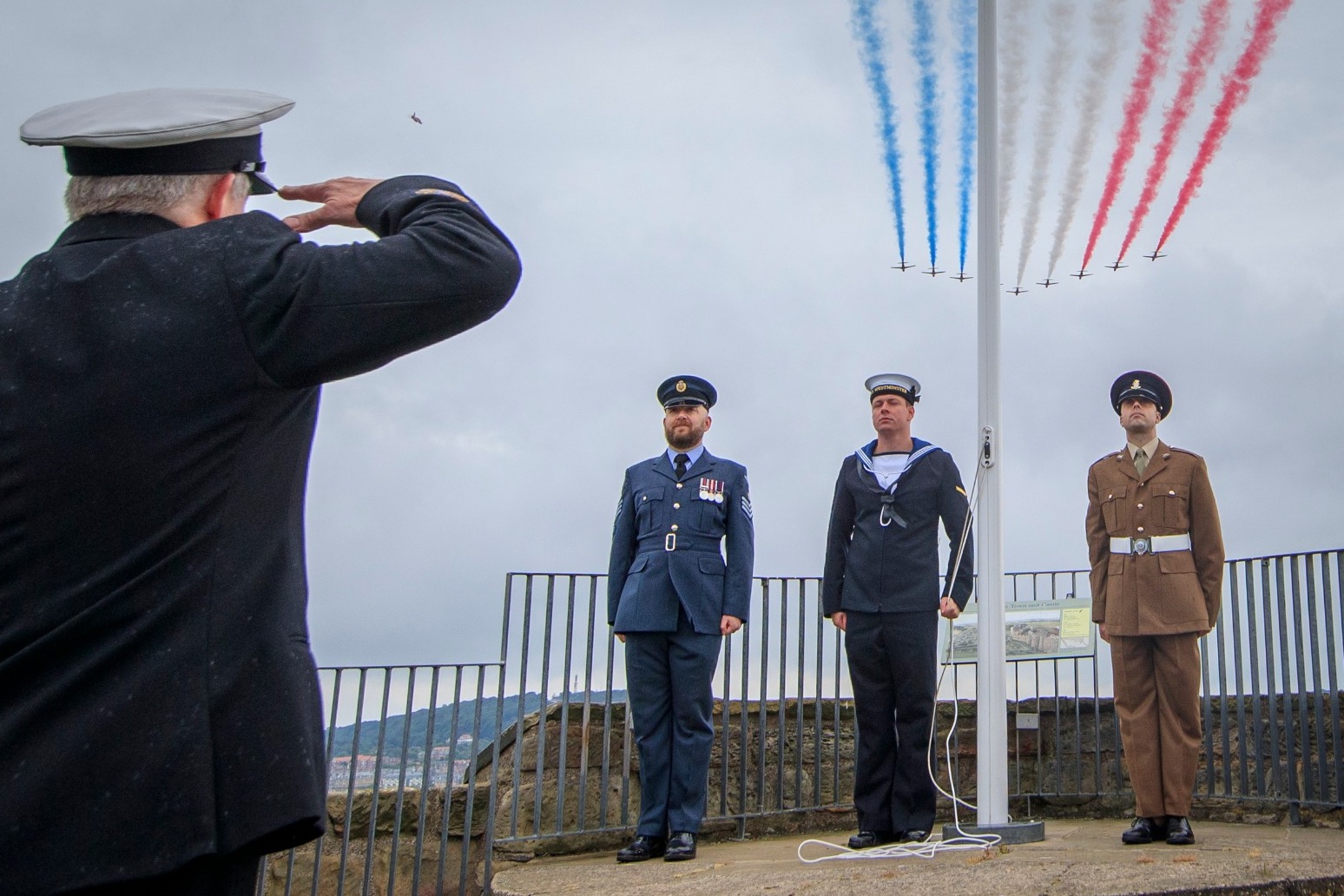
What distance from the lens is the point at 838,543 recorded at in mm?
6605

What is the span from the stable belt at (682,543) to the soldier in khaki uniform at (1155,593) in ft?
6.25

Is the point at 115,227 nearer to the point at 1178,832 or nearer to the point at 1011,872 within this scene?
the point at 1011,872

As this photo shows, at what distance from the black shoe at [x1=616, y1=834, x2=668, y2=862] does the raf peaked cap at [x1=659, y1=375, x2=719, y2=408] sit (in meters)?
2.22

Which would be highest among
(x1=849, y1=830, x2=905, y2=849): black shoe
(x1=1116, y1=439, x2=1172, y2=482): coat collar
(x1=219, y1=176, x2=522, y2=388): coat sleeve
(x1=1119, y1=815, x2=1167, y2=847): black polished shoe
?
(x1=1116, y1=439, x2=1172, y2=482): coat collar

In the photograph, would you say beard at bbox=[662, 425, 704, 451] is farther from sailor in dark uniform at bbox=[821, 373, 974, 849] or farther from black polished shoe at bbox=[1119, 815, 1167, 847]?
black polished shoe at bbox=[1119, 815, 1167, 847]

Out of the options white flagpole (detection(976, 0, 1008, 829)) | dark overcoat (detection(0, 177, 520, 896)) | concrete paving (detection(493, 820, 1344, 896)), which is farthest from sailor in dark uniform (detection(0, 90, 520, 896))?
white flagpole (detection(976, 0, 1008, 829))

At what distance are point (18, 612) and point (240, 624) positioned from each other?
0.24 m

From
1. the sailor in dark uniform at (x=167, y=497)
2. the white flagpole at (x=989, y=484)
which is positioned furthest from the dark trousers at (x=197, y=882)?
the white flagpole at (x=989, y=484)

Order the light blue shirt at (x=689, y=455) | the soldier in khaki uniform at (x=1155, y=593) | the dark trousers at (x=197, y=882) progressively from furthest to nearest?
1. the light blue shirt at (x=689, y=455)
2. the soldier in khaki uniform at (x=1155, y=593)
3. the dark trousers at (x=197, y=882)

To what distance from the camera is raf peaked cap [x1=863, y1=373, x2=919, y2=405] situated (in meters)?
6.65

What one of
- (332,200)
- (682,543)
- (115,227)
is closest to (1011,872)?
(682,543)

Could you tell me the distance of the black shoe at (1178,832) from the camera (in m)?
5.60

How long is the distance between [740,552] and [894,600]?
82 centimetres

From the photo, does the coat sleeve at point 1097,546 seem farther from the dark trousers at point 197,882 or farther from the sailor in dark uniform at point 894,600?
the dark trousers at point 197,882
